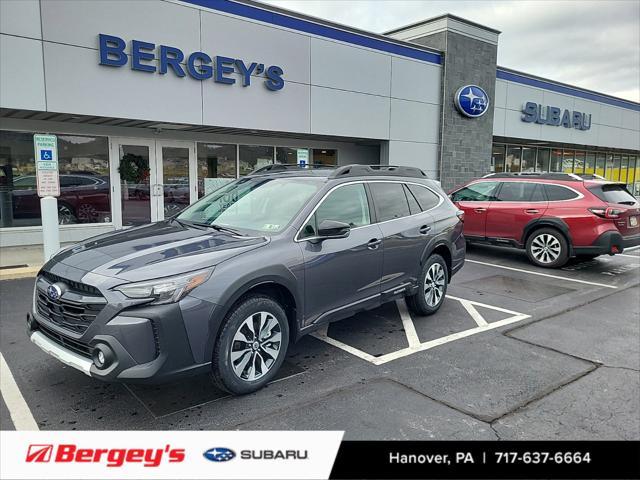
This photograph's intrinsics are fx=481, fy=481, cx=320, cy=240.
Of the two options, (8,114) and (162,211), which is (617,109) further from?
(8,114)

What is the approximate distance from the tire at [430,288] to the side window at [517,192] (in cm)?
445

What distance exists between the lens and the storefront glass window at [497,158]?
68.1ft

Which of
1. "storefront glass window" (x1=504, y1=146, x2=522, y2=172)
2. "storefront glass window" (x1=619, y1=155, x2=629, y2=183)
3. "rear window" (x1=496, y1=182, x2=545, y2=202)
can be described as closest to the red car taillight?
"rear window" (x1=496, y1=182, x2=545, y2=202)

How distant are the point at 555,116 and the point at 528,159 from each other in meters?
2.98

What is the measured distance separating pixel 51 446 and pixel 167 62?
903 cm

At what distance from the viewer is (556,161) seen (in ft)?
80.2

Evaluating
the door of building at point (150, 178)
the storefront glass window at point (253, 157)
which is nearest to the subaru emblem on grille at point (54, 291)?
the door of building at point (150, 178)

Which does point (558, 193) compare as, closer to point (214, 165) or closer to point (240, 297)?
point (240, 297)

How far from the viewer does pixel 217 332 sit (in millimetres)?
3457

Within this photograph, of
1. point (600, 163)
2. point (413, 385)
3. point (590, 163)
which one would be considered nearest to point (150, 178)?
point (413, 385)

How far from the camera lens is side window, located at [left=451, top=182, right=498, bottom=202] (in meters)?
10.3

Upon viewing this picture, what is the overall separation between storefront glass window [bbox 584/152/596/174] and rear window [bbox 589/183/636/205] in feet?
62.9

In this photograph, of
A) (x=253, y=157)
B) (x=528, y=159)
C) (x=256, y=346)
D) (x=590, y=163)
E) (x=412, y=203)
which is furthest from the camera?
(x=590, y=163)

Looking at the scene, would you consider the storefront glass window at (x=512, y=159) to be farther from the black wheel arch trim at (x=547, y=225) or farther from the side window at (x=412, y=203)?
the side window at (x=412, y=203)
